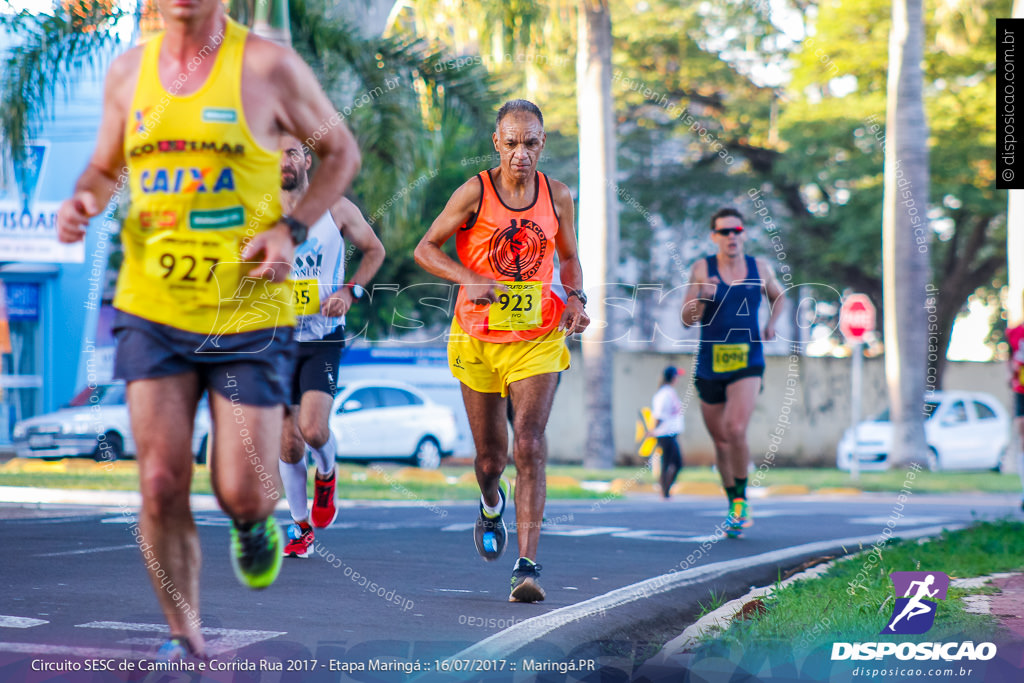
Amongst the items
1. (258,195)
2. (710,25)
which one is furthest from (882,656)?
(710,25)

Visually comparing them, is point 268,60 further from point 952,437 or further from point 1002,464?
point 1002,464

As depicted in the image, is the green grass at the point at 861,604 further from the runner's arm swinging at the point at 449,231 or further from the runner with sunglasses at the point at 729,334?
the runner's arm swinging at the point at 449,231

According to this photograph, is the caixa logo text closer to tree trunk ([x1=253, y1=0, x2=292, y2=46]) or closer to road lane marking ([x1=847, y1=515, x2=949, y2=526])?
road lane marking ([x1=847, y1=515, x2=949, y2=526])

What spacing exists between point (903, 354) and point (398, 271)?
10.5m

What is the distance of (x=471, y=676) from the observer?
158 inches

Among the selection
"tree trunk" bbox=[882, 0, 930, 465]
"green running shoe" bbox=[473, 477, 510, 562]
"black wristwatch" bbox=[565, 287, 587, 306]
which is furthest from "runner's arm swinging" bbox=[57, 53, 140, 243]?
"tree trunk" bbox=[882, 0, 930, 465]

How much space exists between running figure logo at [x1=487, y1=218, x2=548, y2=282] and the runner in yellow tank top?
214 cm

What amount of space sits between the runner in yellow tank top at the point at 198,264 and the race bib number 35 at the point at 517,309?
2.16 metres

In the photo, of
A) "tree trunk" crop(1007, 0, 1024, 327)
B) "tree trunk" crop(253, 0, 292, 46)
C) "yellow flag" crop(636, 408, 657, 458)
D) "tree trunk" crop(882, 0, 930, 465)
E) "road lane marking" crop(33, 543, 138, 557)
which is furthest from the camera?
"tree trunk" crop(882, 0, 930, 465)

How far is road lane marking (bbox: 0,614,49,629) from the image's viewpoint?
4.81m

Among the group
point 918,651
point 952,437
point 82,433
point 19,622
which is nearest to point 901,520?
point 918,651

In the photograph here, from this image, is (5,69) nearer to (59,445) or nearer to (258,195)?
(59,445)

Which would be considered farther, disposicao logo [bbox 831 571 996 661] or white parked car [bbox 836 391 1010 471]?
white parked car [bbox 836 391 1010 471]

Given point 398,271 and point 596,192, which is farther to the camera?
point 398,271
